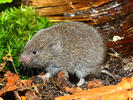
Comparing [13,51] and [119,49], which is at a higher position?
[13,51]

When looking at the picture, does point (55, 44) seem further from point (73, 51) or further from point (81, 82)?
point (81, 82)

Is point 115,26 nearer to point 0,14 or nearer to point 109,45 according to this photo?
point 109,45

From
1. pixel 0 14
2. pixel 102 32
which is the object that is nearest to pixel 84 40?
pixel 102 32

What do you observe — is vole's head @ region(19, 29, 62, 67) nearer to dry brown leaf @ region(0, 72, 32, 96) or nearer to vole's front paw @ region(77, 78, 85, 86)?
dry brown leaf @ region(0, 72, 32, 96)

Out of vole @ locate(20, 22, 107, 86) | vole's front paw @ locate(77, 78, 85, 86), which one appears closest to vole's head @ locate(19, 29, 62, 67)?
vole @ locate(20, 22, 107, 86)

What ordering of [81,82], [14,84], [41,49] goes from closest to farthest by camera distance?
[14,84], [41,49], [81,82]

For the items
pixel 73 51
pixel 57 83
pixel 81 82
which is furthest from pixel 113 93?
pixel 73 51

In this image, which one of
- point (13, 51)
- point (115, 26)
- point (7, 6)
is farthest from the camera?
point (7, 6)

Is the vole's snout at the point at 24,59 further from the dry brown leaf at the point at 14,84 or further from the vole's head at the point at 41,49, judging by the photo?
the dry brown leaf at the point at 14,84
